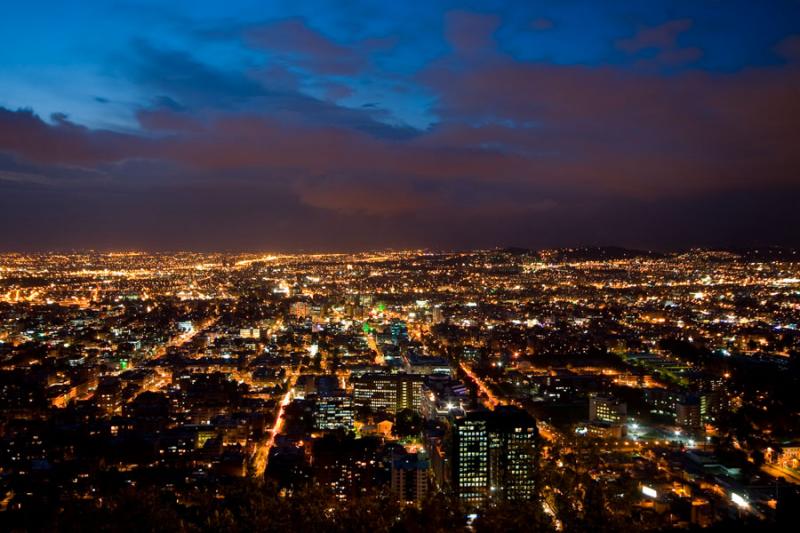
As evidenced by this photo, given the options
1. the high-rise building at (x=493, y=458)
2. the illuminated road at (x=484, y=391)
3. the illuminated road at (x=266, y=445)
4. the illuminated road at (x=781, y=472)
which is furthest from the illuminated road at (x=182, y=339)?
the illuminated road at (x=781, y=472)

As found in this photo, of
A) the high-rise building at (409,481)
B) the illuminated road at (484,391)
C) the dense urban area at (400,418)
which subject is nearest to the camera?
the dense urban area at (400,418)

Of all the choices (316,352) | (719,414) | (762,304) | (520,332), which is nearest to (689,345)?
(520,332)

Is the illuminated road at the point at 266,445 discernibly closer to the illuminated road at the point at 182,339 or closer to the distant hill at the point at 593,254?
the illuminated road at the point at 182,339

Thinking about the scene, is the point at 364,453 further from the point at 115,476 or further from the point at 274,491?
the point at 115,476

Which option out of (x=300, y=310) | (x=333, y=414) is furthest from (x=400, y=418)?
(x=300, y=310)

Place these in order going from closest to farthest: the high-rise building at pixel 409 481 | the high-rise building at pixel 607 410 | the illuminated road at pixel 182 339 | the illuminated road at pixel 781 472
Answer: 1. the high-rise building at pixel 409 481
2. the illuminated road at pixel 781 472
3. the high-rise building at pixel 607 410
4. the illuminated road at pixel 182 339

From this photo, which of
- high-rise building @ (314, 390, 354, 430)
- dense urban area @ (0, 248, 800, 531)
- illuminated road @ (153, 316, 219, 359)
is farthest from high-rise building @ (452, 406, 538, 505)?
illuminated road @ (153, 316, 219, 359)
